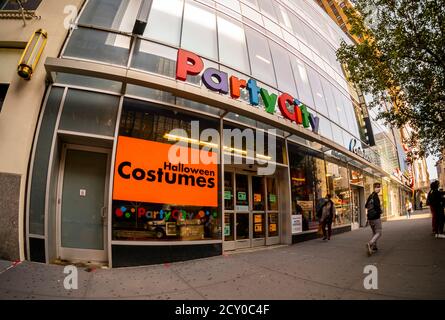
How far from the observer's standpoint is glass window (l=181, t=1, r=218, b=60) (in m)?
8.39

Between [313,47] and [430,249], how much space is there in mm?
13281

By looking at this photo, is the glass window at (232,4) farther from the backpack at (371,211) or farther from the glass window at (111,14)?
the backpack at (371,211)

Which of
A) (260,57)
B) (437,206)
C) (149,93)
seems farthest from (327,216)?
(149,93)

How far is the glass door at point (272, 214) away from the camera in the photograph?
9190mm

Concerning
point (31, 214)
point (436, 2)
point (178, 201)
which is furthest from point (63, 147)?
point (436, 2)

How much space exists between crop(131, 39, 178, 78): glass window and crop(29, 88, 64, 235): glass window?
232cm

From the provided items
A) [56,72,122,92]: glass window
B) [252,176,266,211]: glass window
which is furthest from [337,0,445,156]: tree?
[56,72,122,92]: glass window

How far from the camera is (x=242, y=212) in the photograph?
8.45 meters

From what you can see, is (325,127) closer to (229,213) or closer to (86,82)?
(229,213)

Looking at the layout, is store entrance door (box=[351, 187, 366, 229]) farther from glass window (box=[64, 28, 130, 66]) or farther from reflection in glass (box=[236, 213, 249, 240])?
glass window (box=[64, 28, 130, 66])
